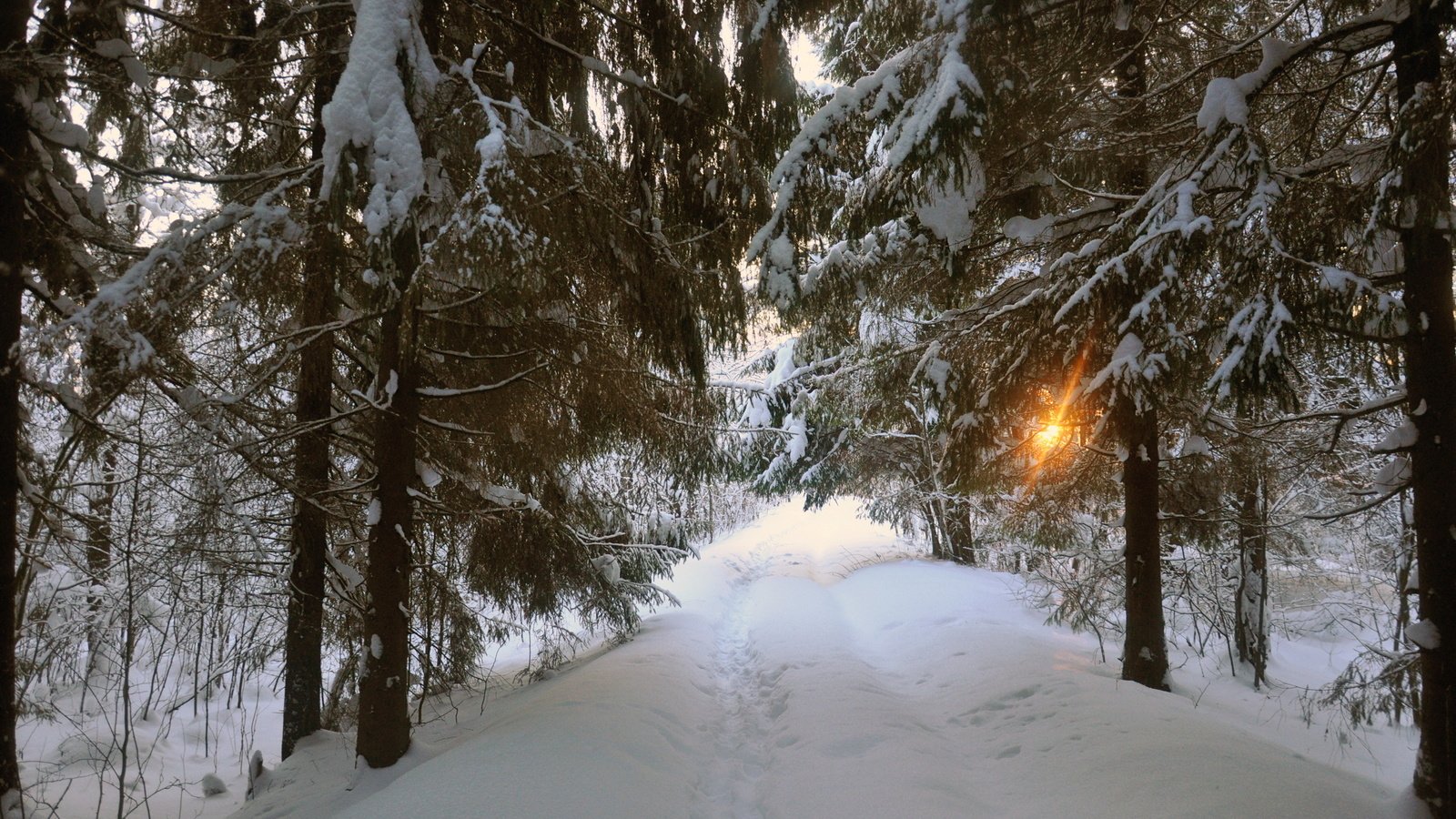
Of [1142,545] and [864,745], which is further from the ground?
[1142,545]

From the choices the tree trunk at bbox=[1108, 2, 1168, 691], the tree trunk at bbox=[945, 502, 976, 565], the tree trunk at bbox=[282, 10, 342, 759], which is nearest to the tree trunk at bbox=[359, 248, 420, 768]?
the tree trunk at bbox=[282, 10, 342, 759]

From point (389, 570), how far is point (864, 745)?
3.91 metres

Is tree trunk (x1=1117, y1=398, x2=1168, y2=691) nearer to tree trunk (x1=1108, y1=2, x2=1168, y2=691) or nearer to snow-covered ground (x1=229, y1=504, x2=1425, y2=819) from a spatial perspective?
tree trunk (x1=1108, y1=2, x2=1168, y2=691)

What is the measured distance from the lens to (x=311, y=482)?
540 centimetres

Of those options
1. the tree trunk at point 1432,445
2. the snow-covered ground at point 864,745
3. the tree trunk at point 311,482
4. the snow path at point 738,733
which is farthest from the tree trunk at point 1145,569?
the tree trunk at point 311,482

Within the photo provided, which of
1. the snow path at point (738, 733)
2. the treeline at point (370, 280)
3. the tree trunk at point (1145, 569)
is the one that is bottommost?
the snow path at point (738, 733)

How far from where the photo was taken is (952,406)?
624cm

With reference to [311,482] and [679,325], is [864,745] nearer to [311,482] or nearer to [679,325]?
[679,325]

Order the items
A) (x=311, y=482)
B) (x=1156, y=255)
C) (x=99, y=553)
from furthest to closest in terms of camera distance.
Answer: (x=99, y=553), (x=311, y=482), (x=1156, y=255)

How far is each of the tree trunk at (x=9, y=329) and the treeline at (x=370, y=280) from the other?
0.02 metres

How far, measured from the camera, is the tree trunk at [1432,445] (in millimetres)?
3783

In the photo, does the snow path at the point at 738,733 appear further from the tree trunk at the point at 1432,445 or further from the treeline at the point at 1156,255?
the tree trunk at the point at 1432,445

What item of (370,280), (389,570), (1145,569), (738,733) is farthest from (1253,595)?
(370,280)

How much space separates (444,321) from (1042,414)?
16.8ft
